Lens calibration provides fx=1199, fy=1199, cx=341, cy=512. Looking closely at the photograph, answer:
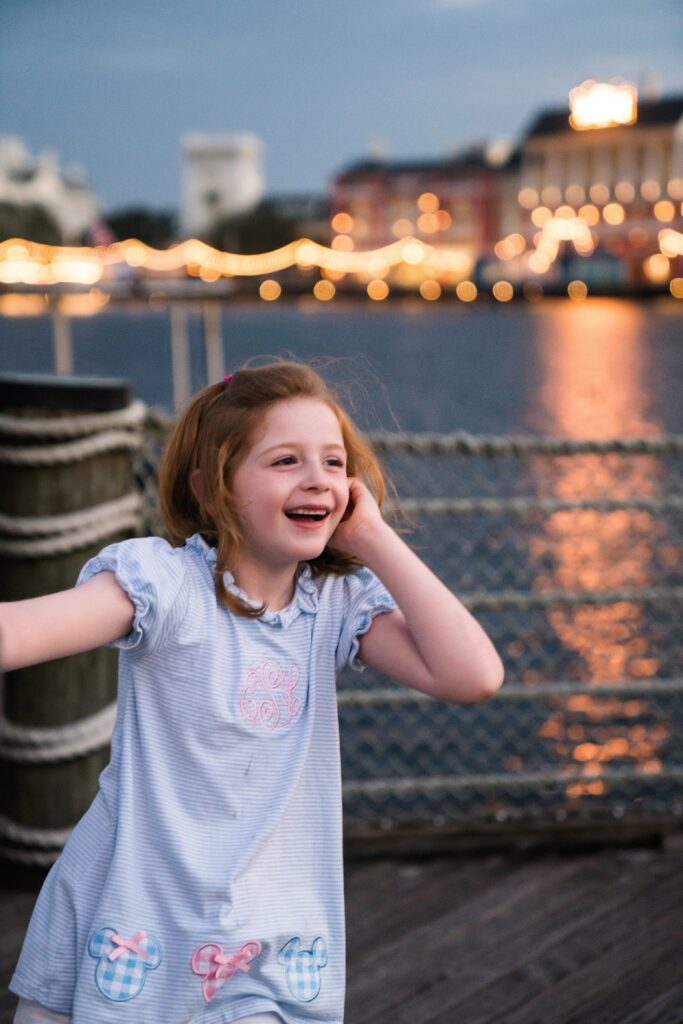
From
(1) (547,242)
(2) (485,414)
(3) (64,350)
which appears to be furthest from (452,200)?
(3) (64,350)

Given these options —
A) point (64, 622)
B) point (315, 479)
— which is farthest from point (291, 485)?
point (64, 622)

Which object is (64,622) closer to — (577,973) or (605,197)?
(577,973)

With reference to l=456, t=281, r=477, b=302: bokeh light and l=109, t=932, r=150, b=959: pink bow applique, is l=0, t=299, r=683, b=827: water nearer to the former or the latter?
l=109, t=932, r=150, b=959: pink bow applique

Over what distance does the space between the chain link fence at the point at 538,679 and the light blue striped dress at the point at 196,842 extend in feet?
0.86

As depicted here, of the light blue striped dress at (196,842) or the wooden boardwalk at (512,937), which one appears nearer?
the light blue striped dress at (196,842)

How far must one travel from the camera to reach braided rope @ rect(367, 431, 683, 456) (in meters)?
2.35

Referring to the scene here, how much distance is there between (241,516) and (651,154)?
301 feet

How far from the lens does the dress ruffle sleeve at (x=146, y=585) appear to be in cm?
111

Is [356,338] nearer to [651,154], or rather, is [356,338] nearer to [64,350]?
[651,154]

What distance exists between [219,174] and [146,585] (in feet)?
407

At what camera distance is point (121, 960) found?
44.4 inches

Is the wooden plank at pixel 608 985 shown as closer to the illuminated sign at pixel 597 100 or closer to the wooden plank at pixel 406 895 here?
the wooden plank at pixel 406 895

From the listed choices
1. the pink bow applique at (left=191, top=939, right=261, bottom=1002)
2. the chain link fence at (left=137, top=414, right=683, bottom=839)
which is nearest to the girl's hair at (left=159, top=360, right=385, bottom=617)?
the chain link fence at (left=137, top=414, right=683, bottom=839)

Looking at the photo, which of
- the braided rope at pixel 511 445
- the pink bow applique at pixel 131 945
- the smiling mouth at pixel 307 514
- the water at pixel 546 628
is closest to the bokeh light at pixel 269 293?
the water at pixel 546 628
